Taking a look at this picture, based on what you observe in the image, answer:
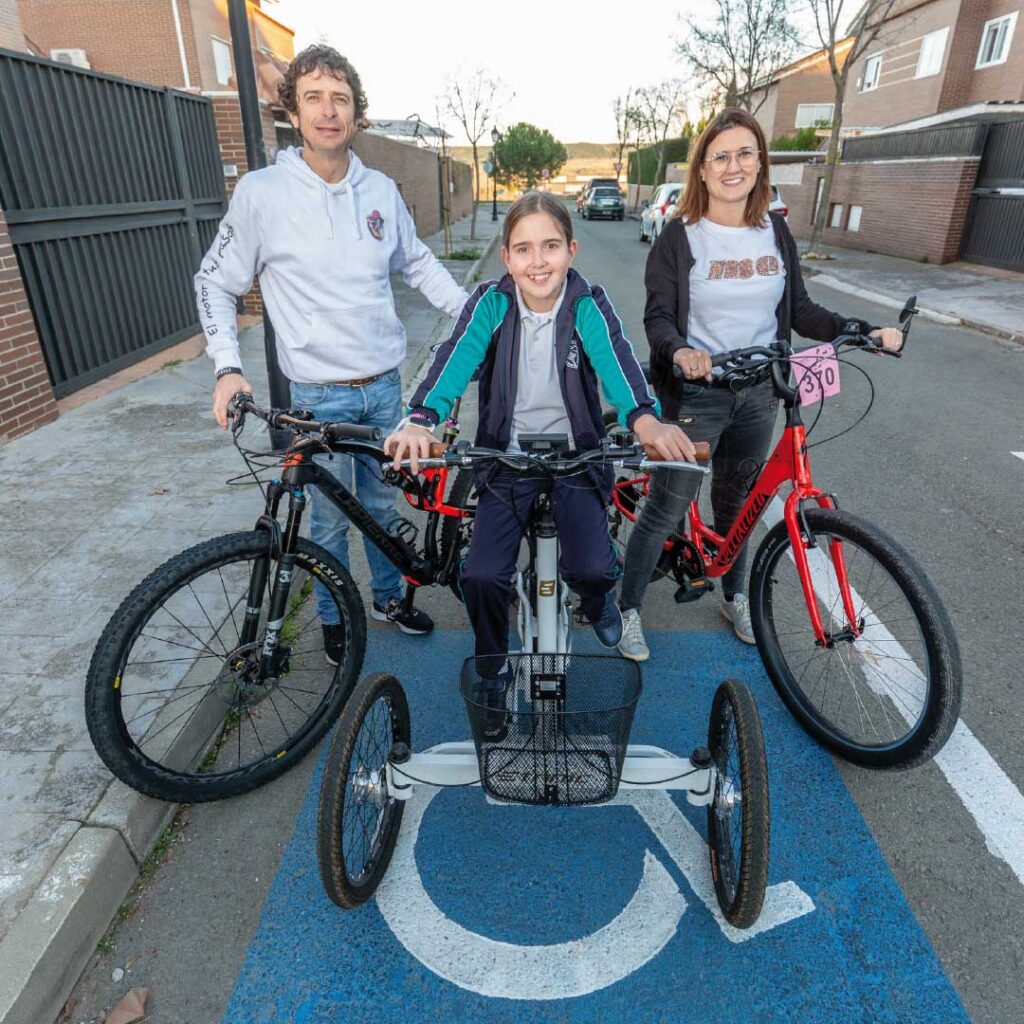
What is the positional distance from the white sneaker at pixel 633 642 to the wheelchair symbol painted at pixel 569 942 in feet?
3.55

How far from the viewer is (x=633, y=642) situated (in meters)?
3.54

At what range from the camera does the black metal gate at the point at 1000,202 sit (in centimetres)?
1489

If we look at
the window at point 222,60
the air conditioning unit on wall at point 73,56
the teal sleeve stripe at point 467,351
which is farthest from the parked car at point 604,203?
the teal sleeve stripe at point 467,351

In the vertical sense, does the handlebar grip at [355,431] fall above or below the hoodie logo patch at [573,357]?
below

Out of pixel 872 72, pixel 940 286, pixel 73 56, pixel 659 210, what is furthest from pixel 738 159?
pixel 872 72

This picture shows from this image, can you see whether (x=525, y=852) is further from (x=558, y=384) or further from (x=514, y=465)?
(x=558, y=384)

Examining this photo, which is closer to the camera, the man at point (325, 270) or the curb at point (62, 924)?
the curb at point (62, 924)

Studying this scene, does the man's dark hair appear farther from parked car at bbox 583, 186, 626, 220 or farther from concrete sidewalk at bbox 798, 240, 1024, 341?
parked car at bbox 583, 186, 626, 220

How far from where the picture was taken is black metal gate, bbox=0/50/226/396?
672 centimetres

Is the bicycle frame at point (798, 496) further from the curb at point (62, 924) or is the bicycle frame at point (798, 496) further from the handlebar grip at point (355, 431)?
the curb at point (62, 924)

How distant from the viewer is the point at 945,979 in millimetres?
2092

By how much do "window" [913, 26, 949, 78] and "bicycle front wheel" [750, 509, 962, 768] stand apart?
94.1ft

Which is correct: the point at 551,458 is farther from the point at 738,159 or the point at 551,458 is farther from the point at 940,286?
the point at 940,286

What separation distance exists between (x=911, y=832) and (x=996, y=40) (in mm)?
29406
